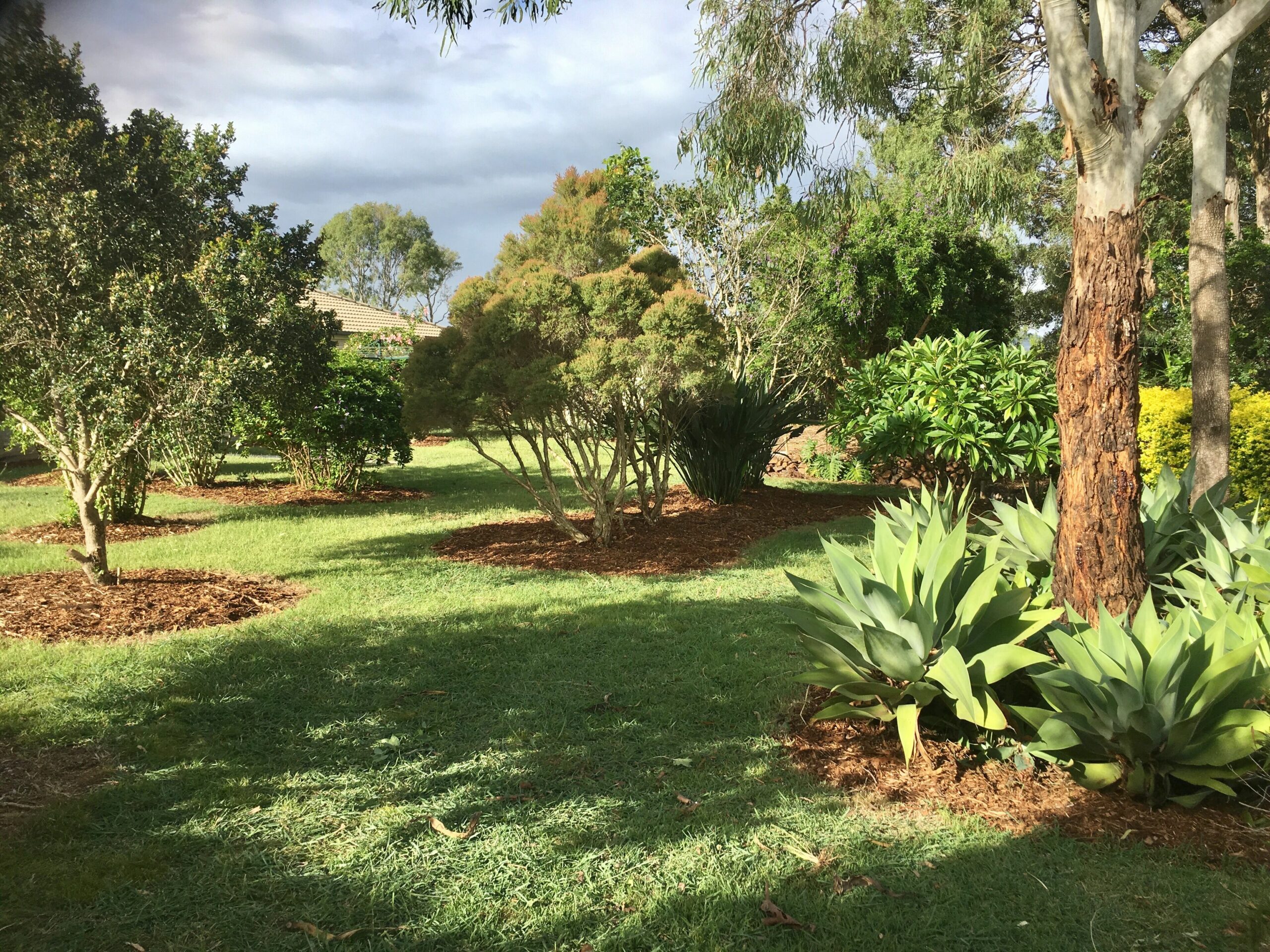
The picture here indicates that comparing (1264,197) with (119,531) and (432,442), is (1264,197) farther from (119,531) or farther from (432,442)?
(119,531)

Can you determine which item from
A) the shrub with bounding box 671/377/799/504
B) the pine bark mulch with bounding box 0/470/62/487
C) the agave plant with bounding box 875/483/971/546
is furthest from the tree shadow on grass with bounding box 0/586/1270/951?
the pine bark mulch with bounding box 0/470/62/487

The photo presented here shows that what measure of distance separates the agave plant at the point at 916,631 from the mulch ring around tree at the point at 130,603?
4.41 metres

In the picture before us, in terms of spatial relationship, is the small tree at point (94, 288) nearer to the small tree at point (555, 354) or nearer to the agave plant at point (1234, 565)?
the small tree at point (555, 354)

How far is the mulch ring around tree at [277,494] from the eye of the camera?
A: 12508mm

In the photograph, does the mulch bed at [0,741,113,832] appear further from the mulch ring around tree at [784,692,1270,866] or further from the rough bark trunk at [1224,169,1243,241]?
the rough bark trunk at [1224,169,1243,241]

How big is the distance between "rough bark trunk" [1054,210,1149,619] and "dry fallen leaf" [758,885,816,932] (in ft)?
7.51

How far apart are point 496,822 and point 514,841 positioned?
0.17m

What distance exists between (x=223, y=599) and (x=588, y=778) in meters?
4.20

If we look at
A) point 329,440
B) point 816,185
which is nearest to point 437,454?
point 329,440

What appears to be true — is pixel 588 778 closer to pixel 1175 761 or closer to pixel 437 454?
pixel 1175 761

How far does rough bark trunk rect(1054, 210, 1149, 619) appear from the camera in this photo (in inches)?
157

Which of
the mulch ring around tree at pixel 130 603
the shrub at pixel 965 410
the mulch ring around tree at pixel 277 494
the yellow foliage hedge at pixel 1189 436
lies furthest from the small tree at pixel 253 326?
the yellow foliage hedge at pixel 1189 436

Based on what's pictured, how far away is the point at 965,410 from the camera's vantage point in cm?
877

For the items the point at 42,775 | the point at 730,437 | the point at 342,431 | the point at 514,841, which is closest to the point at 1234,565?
the point at 514,841
